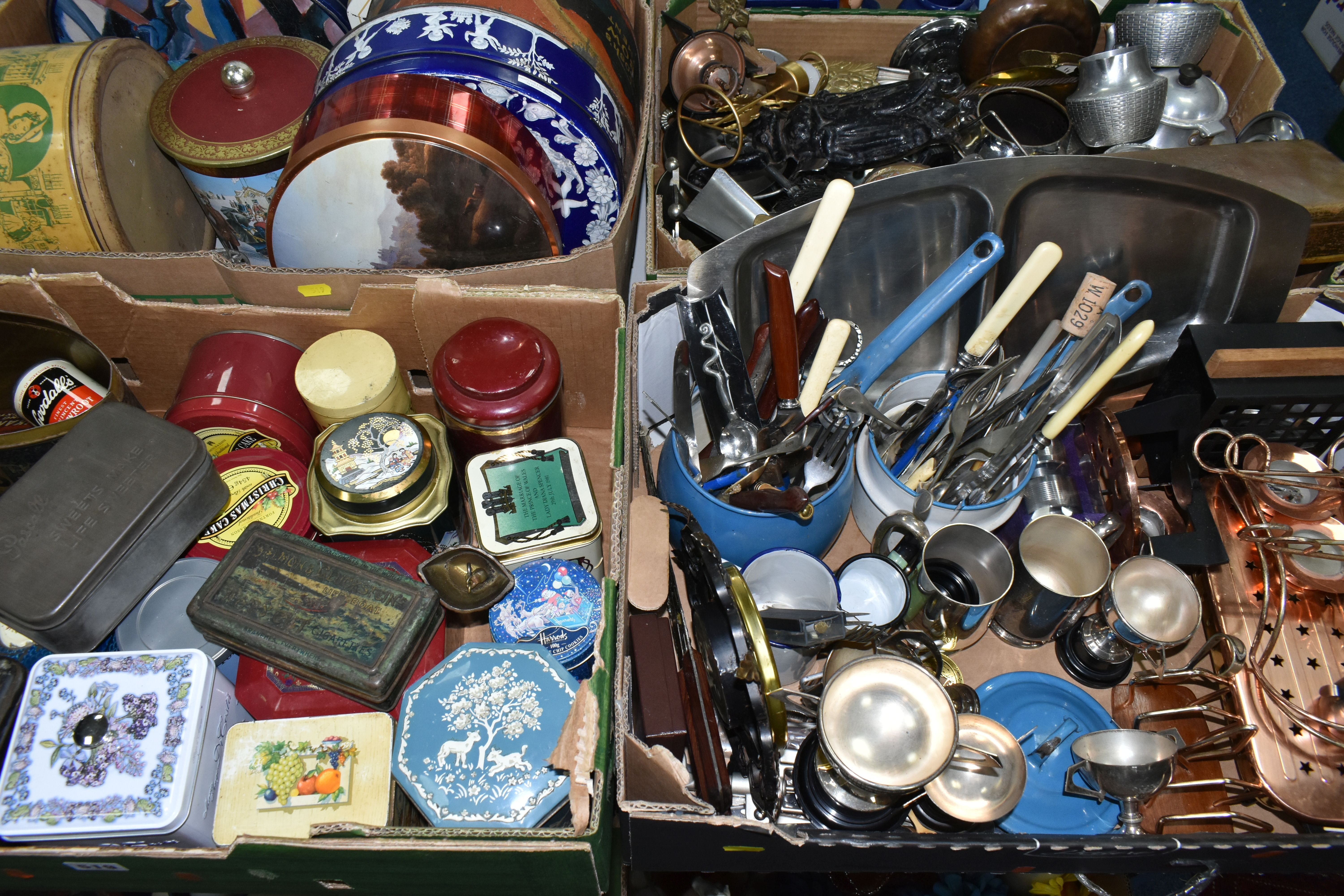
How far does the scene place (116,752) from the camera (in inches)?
26.8

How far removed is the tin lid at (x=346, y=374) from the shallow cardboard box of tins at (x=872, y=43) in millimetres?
418

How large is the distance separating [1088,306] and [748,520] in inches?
16.1

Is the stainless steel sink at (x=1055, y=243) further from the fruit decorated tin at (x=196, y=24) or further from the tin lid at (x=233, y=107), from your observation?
the fruit decorated tin at (x=196, y=24)

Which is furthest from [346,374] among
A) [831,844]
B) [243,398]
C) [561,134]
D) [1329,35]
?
[1329,35]

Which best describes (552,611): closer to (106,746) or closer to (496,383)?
(496,383)

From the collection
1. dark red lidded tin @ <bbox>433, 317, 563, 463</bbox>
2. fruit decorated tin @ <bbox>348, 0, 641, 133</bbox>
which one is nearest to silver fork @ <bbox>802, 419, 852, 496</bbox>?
dark red lidded tin @ <bbox>433, 317, 563, 463</bbox>

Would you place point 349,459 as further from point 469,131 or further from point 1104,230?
point 1104,230

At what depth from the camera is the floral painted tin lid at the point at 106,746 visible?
0.66 meters

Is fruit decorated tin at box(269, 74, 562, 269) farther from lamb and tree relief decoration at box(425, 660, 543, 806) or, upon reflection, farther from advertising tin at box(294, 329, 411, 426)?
lamb and tree relief decoration at box(425, 660, 543, 806)

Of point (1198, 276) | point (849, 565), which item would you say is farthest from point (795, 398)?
point (1198, 276)

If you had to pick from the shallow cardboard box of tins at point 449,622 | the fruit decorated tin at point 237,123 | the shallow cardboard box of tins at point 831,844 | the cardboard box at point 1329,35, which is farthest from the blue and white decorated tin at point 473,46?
the cardboard box at point 1329,35

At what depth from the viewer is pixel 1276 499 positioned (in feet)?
2.83

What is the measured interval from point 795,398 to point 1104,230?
17.7 inches

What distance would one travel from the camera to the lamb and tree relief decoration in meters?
0.71
